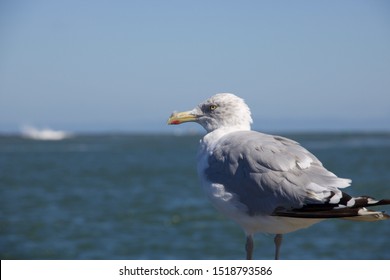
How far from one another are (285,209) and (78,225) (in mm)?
18442

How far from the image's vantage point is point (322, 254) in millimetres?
16859

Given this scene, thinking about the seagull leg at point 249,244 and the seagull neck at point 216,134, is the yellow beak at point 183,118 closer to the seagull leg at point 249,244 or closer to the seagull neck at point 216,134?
the seagull neck at point 216,134

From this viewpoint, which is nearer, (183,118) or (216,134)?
(216,134)

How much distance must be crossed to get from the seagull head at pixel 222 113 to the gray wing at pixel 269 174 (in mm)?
369

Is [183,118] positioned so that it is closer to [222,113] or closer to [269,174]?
[222,113]

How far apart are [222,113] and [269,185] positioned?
0.88 m

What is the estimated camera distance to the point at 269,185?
15.3 feet

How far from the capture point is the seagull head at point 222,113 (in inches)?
208

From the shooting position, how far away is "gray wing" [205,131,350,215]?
455 centimetres

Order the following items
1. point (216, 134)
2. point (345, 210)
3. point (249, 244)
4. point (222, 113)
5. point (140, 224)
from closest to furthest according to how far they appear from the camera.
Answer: point (345, 210) < point (249, 244) < point (216, 134) < point (222, 113) < point (140, 224)

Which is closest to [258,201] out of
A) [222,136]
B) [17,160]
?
[222,136]

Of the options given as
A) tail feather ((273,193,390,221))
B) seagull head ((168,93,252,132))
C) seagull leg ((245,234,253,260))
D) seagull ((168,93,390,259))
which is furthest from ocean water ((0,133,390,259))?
tail feather ((273,193,390,221))

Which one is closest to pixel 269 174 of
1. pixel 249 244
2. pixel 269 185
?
pixel 269 185

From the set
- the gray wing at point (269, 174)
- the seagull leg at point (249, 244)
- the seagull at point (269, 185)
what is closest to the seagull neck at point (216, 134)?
the seagull at point (269, 185)
